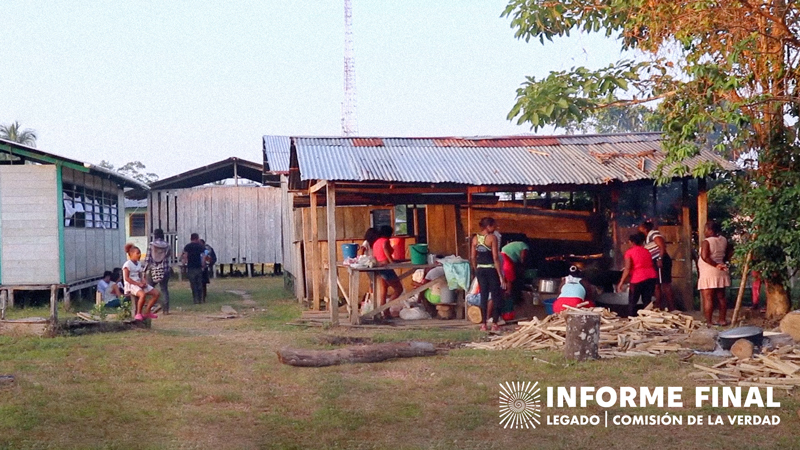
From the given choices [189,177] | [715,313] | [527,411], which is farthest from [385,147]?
[189,177]

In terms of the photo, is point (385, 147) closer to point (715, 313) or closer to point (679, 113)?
point (679, 113)

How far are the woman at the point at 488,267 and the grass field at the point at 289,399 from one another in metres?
0.65

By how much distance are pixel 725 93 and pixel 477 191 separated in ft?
A: 16.9

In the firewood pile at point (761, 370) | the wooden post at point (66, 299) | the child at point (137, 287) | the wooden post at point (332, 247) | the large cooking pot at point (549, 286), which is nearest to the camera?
the firewood pile at point (761, 370)

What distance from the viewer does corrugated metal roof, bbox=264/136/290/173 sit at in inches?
582

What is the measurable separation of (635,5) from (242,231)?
1847 cm

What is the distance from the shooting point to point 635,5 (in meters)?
10.6

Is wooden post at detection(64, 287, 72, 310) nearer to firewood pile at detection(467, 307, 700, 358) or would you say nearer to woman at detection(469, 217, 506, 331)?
woman at detection(469, 217, 506, 331)

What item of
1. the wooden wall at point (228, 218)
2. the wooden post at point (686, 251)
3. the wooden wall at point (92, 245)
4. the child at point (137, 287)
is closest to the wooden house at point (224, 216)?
the wooden wall at point (228, 218)

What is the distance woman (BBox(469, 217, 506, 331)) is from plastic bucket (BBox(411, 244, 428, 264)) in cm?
120

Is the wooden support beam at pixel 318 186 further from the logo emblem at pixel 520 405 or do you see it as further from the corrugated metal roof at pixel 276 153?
the logo emblem at pixel 520 405

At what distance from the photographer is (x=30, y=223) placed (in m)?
15.3

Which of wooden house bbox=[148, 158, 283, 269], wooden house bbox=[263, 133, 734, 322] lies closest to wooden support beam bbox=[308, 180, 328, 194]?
wooden house bbox=[263, 133, 734, 322]

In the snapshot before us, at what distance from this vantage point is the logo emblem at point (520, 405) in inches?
265
